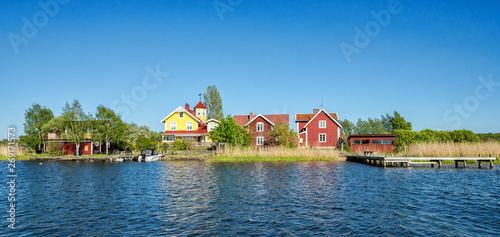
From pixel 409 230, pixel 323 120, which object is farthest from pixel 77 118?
pixel 409 230

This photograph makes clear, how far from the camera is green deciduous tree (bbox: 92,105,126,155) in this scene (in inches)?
2397

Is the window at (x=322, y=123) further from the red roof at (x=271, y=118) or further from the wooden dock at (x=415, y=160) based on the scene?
the wooden dock at (x=415, y=160)

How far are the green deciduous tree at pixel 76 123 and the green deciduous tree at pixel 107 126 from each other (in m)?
1.66

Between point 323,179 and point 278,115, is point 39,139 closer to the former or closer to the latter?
point 278,115

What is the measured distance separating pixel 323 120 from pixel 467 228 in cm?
5052

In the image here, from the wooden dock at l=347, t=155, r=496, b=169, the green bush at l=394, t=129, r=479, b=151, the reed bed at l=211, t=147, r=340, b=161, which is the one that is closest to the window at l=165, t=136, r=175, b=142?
the reed bed at l=211, t=147, r=340, b=161

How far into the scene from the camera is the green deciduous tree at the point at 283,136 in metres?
57.7

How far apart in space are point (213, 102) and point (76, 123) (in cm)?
3794

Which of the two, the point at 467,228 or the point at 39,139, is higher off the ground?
the point at 39,139

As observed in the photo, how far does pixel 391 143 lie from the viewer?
59.7 metres

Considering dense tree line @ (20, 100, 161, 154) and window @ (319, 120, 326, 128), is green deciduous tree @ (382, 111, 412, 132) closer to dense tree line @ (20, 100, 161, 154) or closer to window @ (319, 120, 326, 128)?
window @ (319, 120, 326, 128)

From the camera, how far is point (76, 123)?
196 ft

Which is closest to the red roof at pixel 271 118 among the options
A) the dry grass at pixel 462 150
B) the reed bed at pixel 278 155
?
the reed bed at pixel 278 155

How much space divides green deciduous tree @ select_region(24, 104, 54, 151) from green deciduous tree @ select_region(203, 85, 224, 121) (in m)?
37.9
